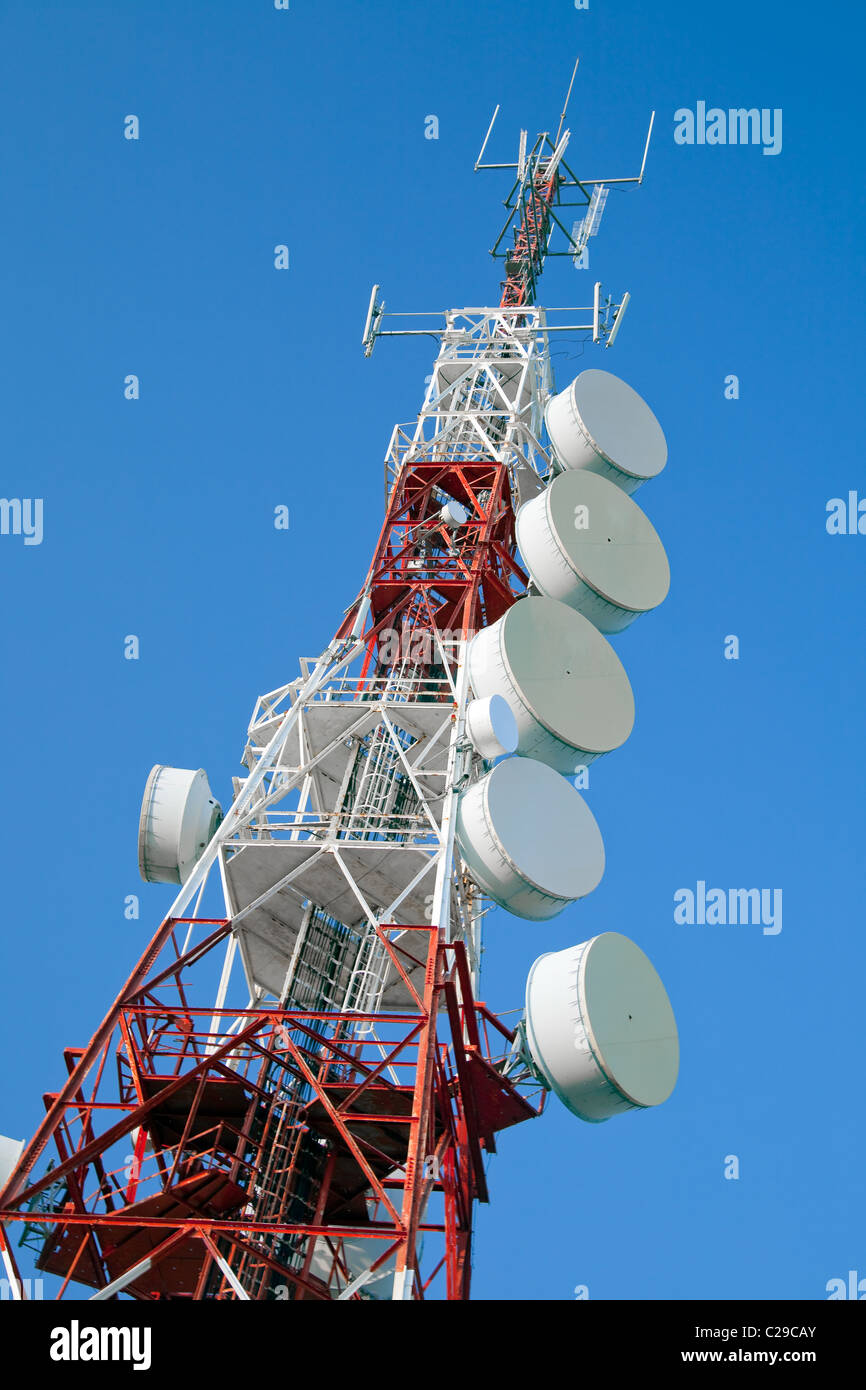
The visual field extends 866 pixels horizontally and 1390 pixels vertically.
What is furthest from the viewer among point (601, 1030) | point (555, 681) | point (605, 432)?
point (605, 432)

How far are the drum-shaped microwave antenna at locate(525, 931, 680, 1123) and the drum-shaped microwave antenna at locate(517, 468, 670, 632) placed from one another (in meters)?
9.84

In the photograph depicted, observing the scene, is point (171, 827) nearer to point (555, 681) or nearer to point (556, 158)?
point (555, 681)

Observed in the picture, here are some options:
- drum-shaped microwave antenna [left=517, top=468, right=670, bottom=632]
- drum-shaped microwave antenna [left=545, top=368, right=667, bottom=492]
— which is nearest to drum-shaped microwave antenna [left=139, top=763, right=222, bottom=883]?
drum-shaped microwave antenna [left=517, top=468, right=670, bottom=632]

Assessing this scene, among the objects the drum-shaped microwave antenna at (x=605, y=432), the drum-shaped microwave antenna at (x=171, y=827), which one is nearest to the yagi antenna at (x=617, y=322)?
the drum-shaped microwave antenna at (x=605, y=432)

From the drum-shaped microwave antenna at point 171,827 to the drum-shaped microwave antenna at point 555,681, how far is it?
236 inches

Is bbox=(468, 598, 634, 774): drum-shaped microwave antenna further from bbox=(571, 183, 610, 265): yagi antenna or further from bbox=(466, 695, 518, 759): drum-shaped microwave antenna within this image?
bbox=(571, 183, 610, 265): yagi antenna

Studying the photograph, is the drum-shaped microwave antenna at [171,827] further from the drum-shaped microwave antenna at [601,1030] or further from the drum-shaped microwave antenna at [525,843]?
the drum-shaped microwave antenna at [601,1030]

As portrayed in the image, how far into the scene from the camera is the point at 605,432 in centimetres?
3838

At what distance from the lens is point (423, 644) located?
35.0m

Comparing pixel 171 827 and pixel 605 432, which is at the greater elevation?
pixel 605 432

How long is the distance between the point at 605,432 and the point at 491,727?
12.9 meters

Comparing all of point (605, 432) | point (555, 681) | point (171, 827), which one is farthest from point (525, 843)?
point (605, 432)
